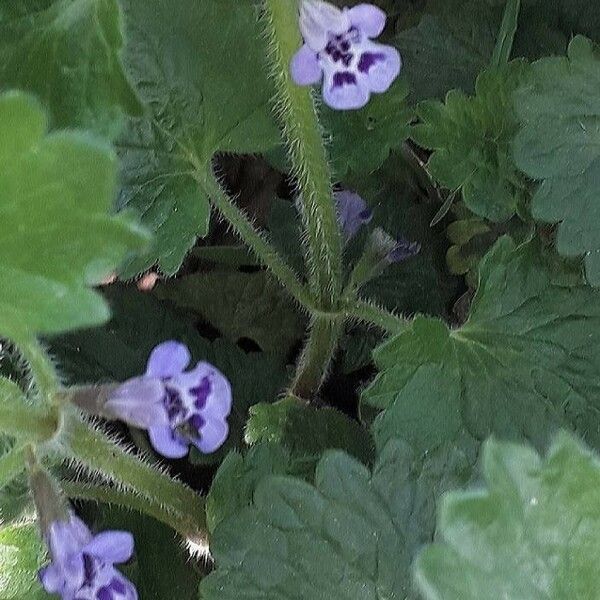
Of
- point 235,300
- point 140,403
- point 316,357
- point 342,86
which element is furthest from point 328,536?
point 235,300

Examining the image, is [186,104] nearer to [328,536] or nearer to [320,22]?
[320,22]

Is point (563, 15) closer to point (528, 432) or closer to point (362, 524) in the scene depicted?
point (528, 432)

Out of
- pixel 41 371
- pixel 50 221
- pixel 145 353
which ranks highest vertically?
pixel 50 221

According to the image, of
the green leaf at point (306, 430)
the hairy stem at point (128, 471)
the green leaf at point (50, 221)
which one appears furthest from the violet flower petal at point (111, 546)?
the green leaf at point (306, 430)

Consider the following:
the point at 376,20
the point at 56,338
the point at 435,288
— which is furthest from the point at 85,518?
the point at 376,20

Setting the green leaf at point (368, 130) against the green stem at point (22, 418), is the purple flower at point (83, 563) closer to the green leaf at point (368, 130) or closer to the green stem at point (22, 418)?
the green stem at point (22, 418)

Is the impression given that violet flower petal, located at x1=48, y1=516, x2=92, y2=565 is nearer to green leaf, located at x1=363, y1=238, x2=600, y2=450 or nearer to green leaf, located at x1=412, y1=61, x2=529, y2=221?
green leaf, located at x1=363, y1=238, x2=600, y2=450
